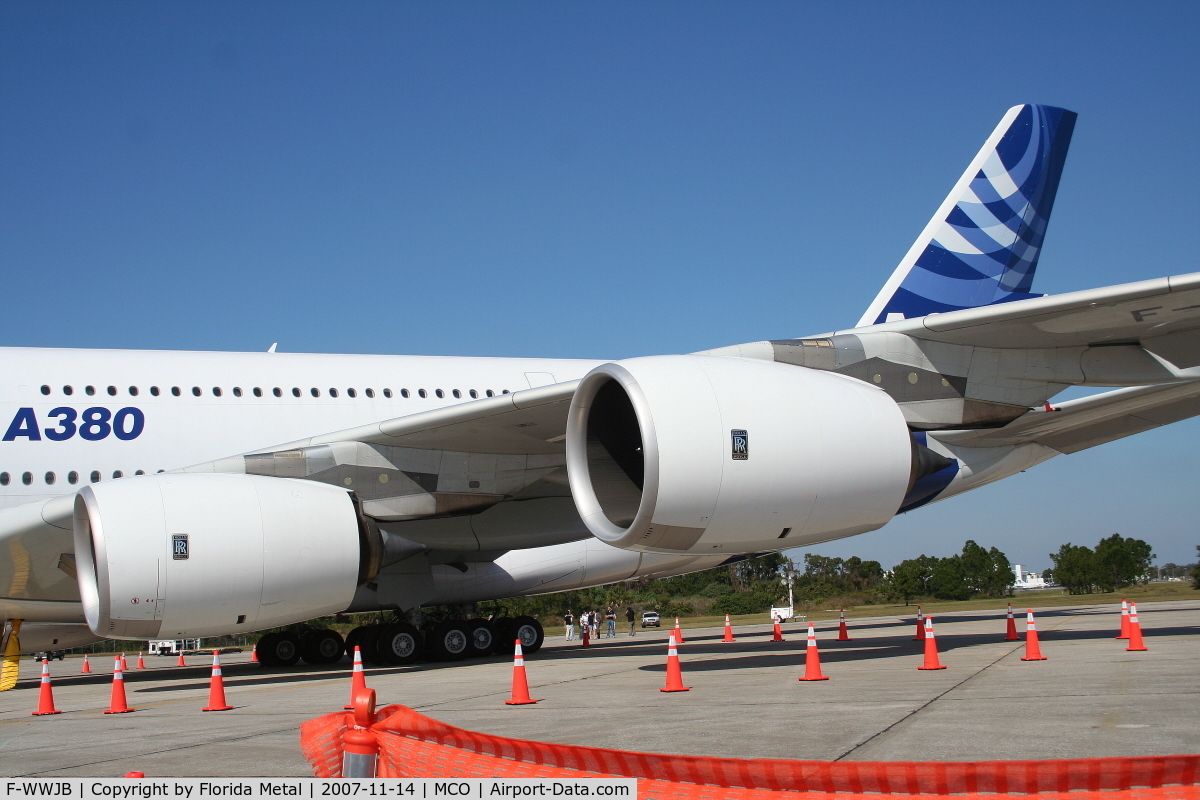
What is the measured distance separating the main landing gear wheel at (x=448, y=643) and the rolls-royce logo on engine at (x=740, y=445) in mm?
5979

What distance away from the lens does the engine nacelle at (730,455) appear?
27.8 ft

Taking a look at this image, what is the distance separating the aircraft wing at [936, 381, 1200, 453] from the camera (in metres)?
11.5

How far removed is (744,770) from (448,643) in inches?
418

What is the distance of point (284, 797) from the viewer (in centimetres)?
308

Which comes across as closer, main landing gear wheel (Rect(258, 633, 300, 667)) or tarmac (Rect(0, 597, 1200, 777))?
tarmac (Rect(0, 597, 1200, 777))

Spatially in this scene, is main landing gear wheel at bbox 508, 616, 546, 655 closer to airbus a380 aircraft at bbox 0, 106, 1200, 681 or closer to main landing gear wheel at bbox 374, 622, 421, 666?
airbus a380 aircraft at bbox 0, 106, 1200, 681

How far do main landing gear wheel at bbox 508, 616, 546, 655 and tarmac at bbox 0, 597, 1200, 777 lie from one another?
2.10 meters

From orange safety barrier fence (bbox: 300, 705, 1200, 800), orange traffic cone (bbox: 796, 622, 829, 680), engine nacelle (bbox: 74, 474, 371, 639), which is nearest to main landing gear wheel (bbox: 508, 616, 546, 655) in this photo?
engine nacelle (bbox: 74, 474, 371, 639)

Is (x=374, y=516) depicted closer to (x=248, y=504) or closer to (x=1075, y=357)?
(x=248, y=504)

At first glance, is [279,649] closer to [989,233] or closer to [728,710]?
[728,710]

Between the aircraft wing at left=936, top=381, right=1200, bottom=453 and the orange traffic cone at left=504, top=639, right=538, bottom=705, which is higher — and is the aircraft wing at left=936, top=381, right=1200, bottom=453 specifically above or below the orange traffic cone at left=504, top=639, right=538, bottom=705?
above

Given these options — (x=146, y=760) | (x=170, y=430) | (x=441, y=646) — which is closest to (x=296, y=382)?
(x=170, y=430)

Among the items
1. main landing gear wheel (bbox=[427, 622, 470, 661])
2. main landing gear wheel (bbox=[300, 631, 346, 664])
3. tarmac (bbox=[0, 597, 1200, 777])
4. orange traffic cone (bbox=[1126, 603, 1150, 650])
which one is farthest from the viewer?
main landing gear wheel (bbox=[300, 631, 346, 664])

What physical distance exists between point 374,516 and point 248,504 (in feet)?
6.20
